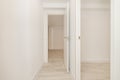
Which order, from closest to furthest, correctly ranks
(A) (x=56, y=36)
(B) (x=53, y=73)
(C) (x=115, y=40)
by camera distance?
1. (C) (x=115, y=40)
2. (B) (x=53, y=73)
3. (A) (x=56, y=36)

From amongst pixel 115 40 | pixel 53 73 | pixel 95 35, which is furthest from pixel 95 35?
pixel 115 40

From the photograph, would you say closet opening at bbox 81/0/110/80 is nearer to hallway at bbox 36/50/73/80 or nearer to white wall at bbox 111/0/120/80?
hallway at bbox 36/50/73/80

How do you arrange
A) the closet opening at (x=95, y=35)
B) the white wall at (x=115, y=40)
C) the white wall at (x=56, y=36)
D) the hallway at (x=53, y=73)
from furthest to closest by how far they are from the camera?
the white wall at (x=56, y=36)
the closet opening at (x=95, y=35)
the hallway at (x=53, y=73)
the white wall at (x=115, y=40)

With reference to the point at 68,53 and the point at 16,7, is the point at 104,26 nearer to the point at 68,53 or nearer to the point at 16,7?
the point at 68,53

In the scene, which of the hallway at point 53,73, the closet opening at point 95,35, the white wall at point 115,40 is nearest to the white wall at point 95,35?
the closet opening at point 95,35

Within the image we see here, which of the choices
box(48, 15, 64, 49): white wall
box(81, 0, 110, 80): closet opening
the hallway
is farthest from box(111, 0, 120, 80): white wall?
box(48, 15, 64, 49): white wall

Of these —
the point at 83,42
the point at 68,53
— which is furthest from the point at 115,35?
the point at 83,42

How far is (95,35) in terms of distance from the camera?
5.40m

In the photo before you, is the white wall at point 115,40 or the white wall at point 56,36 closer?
the white wall at point 115,40

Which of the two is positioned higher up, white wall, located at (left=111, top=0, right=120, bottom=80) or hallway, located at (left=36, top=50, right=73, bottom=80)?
white wall, located at (left=111, top=0, right=120, bottom=80)

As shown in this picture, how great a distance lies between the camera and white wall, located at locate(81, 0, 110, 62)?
535 cm

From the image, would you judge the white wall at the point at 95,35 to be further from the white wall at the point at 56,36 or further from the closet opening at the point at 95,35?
the white wall at the point at 56,36

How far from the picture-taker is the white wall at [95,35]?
17.6 feet

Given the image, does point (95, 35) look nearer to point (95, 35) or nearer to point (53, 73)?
point (95, 35)
